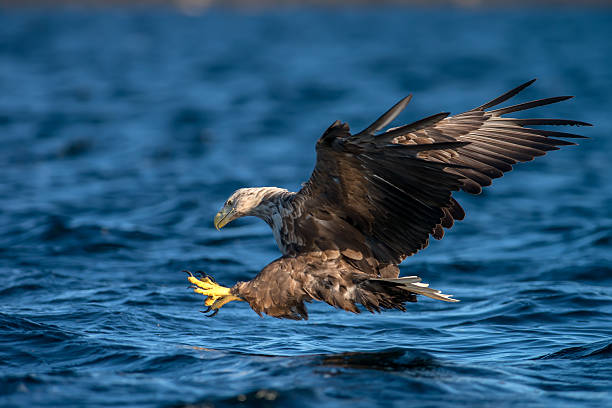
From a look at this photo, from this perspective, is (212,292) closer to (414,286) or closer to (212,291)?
(212,291)

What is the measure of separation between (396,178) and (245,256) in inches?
164

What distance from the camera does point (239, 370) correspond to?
16.9 feet

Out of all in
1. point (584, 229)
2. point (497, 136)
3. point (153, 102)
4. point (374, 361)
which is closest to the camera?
point (374, 361)

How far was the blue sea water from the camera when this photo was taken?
5.00 meters

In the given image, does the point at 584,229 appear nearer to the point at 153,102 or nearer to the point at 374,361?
the point at 374,361

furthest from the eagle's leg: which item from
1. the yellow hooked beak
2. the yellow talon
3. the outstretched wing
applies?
the outstretched wing

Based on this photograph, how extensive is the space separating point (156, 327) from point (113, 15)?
49747 mm

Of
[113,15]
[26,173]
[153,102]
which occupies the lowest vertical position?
[26,173]

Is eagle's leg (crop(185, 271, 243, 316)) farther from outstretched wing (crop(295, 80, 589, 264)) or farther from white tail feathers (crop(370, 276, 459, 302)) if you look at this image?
white tail feathers (crop(370, 276, 459, 302))

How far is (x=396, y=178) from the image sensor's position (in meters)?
5.00

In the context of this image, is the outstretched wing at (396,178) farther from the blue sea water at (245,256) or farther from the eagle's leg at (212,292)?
the blue sea water at (245,256)

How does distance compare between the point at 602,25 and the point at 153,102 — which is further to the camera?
the point at 602,25

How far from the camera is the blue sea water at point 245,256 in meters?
5.00

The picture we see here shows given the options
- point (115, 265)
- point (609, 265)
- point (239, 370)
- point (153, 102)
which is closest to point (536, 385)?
point (239, 370)
